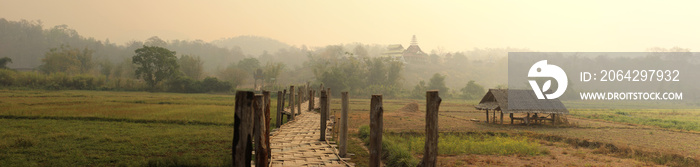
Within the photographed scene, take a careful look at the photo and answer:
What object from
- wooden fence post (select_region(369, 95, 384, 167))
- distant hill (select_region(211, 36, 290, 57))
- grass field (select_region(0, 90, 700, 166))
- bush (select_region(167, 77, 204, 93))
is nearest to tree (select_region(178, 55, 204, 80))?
bush (select_region(167, 77, 204, 93))

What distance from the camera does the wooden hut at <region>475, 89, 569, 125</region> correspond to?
63.7 ft

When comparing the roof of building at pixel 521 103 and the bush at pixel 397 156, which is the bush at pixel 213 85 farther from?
the bush at pixel 397 156

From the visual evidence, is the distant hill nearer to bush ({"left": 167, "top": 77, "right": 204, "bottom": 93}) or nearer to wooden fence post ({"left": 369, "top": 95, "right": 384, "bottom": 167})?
bush ({"left": 167, "top": 77, "right": 204, "bottom": 93})

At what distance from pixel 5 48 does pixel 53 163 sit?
8459 cm

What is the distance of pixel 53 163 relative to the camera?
8.29m

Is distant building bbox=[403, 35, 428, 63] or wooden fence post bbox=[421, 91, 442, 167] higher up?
distant building bbox=[403, 35, 428, 63]

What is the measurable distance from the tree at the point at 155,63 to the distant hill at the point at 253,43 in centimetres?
10961

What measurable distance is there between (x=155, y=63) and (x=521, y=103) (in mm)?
38401

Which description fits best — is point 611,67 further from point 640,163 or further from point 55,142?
point 55,142

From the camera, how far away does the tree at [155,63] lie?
43.5 m

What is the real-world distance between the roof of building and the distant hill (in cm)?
13970

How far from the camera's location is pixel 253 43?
525ft

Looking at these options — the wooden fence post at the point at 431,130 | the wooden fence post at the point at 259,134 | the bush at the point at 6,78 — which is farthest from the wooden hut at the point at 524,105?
the bush at the point at 6,78

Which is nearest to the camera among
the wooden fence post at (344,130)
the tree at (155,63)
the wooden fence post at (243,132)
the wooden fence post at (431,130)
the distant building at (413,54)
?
the wooden fence post at (243,132)
